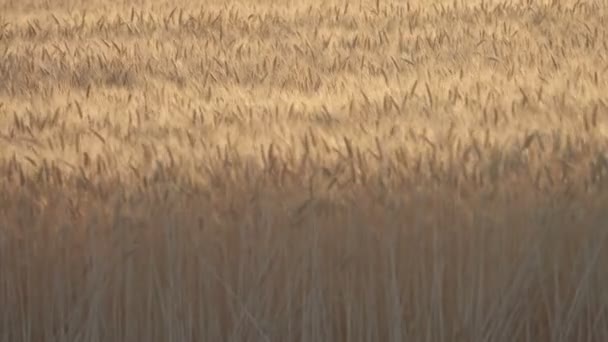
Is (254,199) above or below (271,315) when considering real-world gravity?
above

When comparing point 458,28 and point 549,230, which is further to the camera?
point 458,28

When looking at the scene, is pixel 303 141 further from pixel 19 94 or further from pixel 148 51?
pixel 148 51

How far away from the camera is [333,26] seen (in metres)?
7.49

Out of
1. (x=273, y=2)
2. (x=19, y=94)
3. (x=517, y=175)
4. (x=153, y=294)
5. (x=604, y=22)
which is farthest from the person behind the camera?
(x=273, y=2)

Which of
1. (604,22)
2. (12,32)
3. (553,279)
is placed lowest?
(12,32)

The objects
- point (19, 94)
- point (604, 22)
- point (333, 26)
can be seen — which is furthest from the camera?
point (333, 26)

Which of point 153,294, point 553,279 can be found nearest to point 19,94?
point 153,294

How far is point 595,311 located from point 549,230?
7.9 inches

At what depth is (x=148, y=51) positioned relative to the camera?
6.46 m

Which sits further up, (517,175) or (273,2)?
(517,175)

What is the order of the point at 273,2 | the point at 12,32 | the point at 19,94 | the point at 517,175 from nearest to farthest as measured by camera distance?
the point at 517,175
the point at 19,94
the point at 12,32
the point at 273,2

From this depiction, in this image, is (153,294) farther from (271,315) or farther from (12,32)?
(12,32)

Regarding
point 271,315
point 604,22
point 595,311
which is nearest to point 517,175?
point 595,311

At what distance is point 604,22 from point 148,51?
2079 millimetres
